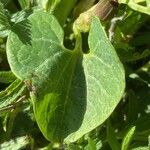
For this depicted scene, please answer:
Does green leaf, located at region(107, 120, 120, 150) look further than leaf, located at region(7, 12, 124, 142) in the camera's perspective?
Yes

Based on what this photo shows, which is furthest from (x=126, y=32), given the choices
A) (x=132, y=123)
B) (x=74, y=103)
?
(x=74, y=103)

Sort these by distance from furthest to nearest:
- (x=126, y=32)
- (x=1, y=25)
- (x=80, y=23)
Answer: (x=126, y=32)
(x=80, y=23)
(x=1, y=25)

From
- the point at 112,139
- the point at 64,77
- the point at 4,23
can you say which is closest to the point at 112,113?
the point at 112,139

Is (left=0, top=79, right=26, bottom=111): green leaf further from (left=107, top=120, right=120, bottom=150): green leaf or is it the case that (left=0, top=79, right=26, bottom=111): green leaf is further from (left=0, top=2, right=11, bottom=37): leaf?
(left=107, top=120, right=120, bottom=150): green leaf

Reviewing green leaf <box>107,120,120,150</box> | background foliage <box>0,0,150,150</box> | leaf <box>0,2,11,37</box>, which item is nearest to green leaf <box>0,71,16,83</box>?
background foliage <box>0,0,150,150</box>

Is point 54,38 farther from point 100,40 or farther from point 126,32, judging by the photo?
point 126,32

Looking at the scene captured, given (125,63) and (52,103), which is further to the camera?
(125,63)

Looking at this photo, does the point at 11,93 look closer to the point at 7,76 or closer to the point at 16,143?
the point at 7,76

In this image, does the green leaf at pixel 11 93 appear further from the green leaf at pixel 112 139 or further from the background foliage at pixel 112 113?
the green leaf at pixel 112 139
